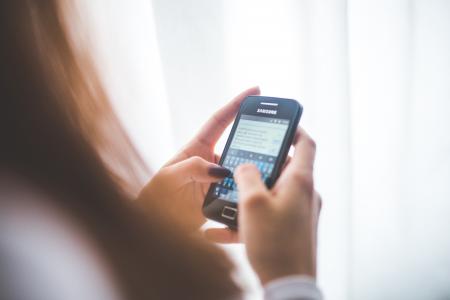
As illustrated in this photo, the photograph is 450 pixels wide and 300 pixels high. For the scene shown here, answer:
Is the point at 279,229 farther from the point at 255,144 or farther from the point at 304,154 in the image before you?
the point at 255,144

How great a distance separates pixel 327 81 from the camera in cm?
73

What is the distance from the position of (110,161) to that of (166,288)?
197 mm

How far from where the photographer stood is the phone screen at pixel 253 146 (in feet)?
2.09

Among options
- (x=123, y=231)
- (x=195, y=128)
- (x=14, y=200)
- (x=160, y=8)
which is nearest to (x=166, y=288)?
(x=123, y=231)

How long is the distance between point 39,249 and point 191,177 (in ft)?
0.79

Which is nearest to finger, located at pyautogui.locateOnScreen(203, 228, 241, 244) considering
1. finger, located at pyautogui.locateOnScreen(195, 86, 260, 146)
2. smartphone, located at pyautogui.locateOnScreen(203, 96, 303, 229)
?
smartphone, located at pyautogui.locateOnScreen(203, 96, 303, 229)

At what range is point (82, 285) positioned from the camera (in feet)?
1.58

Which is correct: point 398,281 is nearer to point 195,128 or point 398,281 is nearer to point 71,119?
point 195,128

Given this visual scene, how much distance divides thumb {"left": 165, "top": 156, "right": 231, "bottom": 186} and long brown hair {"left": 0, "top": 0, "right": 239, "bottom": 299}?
0.26 feet

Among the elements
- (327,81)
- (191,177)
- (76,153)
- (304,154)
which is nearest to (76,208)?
(76,153)

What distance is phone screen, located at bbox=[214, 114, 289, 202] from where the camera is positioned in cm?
64

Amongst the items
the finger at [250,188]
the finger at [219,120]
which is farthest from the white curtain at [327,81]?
the finger at [250,188]

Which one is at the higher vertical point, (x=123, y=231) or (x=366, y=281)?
(x=123, y=231)

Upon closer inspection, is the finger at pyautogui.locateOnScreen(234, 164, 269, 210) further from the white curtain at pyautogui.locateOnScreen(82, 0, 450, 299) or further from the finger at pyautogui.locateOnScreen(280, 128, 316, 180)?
the white curtain at pyautogui.locateOnScreen(82, 0, 450, 299)
